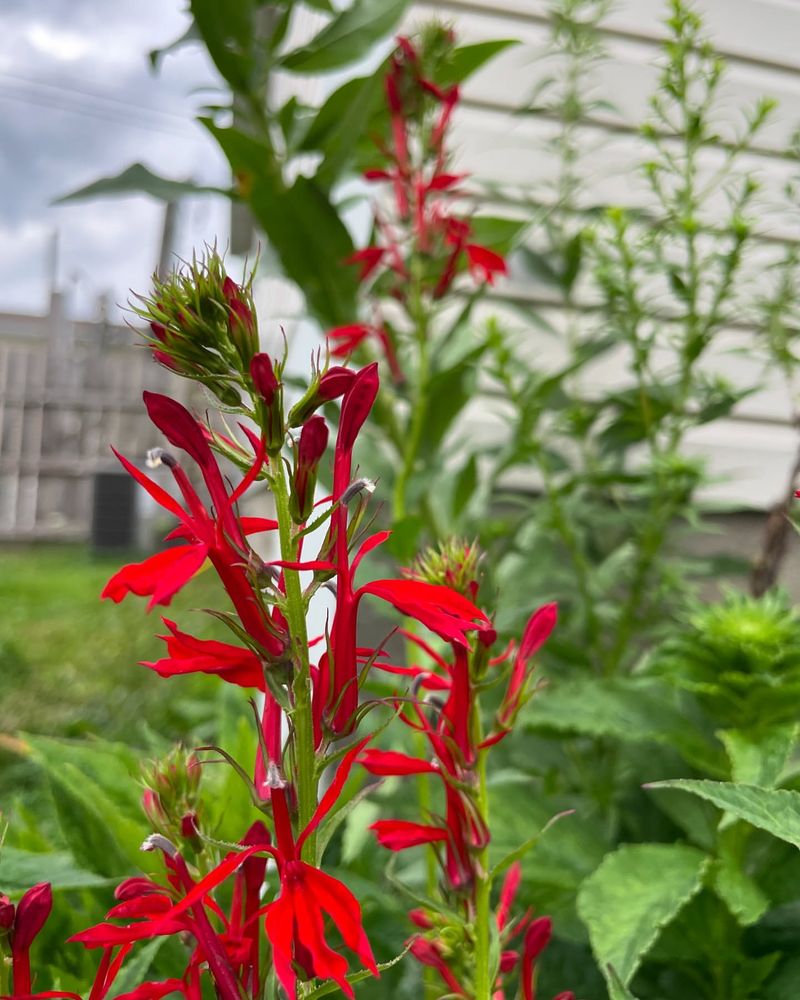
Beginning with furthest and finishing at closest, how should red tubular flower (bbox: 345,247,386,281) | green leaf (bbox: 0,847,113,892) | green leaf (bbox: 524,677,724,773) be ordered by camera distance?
red tubular flower (bbox: 345,247,386,281), green leaf (bbox: 524,677,724,773), green leaf (bbox: 0,847,113,892)

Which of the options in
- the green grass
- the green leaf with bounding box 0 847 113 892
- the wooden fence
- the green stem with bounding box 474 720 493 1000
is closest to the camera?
the green stem with bounding box 474 720 493 1000

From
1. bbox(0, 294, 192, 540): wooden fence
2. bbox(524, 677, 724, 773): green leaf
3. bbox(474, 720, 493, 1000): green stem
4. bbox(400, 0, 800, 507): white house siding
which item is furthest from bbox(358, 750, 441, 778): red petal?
bbox(0, 294, 192, 540): wooden fence

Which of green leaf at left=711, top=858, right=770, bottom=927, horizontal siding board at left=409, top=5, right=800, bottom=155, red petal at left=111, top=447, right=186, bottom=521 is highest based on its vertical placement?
horizontal siding board at left=409, top=5, right=800, bottom=155

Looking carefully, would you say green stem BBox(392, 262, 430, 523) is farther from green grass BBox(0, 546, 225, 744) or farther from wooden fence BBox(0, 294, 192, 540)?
wooden fence BBox(0, 294, 192, 540)

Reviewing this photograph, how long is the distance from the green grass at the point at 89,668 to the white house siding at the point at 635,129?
116cm

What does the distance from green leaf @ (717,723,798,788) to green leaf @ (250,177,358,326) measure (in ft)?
2.31

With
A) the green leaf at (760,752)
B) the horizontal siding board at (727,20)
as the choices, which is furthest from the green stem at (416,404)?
the horizontal siding board at (727,20)

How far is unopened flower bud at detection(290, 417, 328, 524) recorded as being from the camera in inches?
15.4

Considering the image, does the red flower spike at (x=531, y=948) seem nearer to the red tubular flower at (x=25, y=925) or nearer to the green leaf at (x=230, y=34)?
the red tubular flower at (x=25, y=925)

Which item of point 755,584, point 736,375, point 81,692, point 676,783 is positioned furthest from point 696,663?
point 81,692

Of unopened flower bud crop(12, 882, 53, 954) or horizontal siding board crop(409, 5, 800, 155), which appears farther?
horizontal siding board crop(409, 5, 800, 155)

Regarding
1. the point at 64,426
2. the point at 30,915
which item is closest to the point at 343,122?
the point at 30,915

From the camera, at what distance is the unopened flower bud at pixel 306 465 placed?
39cm

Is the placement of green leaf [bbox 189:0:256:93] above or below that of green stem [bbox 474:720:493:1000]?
above
